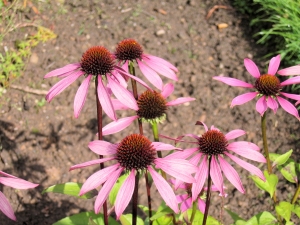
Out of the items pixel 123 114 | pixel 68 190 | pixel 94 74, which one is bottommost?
pixel 123 114

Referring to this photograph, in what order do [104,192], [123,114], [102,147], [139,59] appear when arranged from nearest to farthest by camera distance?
[104,192] → [102,147] → [139,59] → [123,114]

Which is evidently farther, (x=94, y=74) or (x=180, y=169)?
(x=94, y=74)

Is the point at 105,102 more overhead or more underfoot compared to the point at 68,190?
more overhead

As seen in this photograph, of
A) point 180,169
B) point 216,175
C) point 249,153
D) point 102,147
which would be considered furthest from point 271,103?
point 102,147

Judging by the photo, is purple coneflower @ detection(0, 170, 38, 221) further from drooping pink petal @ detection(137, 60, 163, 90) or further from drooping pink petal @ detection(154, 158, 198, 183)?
drooping pink petal @ detection(137, 60, 163, 90)

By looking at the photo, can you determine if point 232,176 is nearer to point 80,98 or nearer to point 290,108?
point 290,108

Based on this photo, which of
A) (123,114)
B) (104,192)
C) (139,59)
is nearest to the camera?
(104,192)

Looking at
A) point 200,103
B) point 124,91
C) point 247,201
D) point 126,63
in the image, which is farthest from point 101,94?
point 200,103
